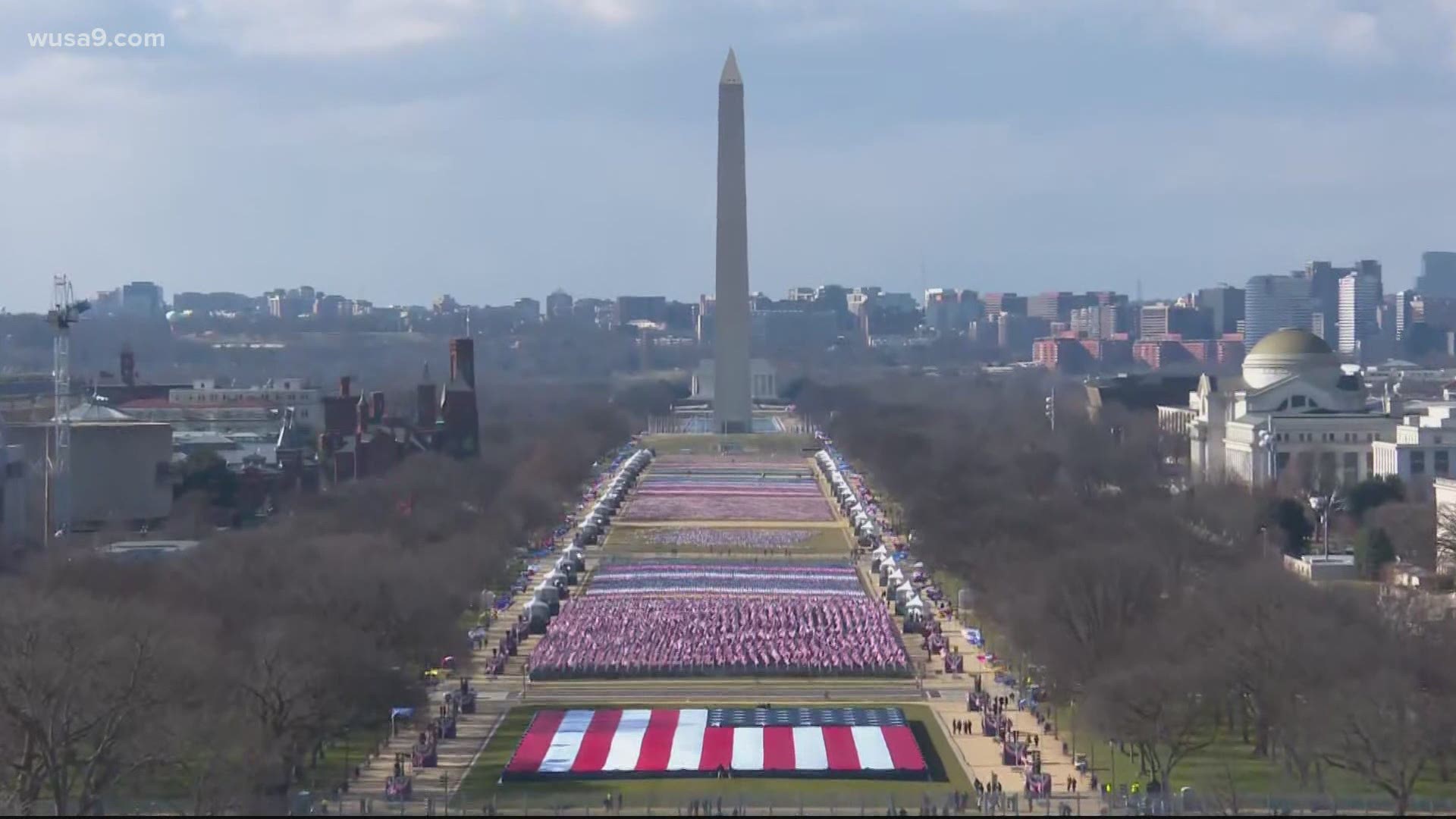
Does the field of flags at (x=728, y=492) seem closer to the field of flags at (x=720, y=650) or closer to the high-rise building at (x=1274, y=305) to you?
the field of flags at (x=720, y=650)

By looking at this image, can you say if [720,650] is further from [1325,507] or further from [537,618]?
[1325,507]

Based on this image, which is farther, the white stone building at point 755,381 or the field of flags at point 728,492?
the white stone building at point 755,381

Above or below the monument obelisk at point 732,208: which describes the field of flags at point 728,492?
below

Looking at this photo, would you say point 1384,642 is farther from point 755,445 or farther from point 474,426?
point 755,445

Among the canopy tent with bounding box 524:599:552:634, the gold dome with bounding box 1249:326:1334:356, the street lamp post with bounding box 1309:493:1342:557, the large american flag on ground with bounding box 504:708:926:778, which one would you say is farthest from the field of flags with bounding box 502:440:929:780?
the gold dome with bounding box 1249:326:1334:356

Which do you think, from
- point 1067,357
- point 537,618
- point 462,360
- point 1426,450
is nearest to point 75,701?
point 537,618

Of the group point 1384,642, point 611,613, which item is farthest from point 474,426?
point 1384,642

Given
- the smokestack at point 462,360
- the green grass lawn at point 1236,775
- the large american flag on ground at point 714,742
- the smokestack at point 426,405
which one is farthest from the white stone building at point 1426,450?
the green grass lawn at point 1236,775

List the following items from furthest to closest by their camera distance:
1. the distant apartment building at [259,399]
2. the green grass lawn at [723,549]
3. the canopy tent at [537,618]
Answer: the distant apartment building at [259,399] < the green grass lawn at [723,549] < the canopy tent at [537,618]
